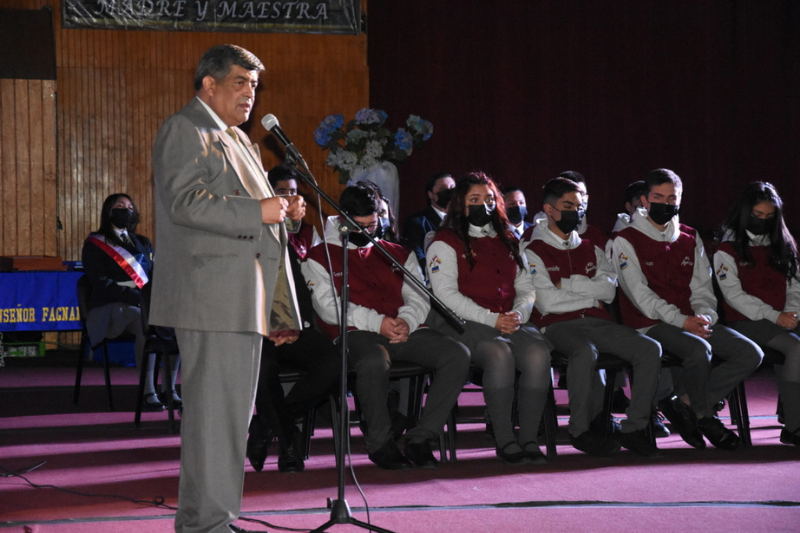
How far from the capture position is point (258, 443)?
3.73m

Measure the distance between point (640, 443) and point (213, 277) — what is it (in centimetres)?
232

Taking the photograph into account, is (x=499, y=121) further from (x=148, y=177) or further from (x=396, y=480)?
(x=396, y=480)

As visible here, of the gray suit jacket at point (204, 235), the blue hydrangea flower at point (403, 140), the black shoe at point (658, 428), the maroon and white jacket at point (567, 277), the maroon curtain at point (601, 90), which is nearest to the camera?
the gray suit jacket at point (204, 235)

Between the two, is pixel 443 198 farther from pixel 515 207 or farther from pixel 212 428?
pixel 212 428

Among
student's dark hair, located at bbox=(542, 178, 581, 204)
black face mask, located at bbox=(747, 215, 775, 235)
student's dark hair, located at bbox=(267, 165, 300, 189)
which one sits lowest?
black face mask, located at bbox=(747, 215, 775, 235)

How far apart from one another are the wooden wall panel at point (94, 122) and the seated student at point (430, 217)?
8.69 ft

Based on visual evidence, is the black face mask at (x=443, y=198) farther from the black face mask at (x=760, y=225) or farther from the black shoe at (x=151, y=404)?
the black shoe at (x=151, y=404)

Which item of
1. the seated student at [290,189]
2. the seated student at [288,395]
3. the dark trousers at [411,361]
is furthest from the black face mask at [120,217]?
the dark trousers at [411,361]

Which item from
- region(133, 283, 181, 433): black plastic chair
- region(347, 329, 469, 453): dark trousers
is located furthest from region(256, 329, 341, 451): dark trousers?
region(133, 283, 181, 433): black plastic chair

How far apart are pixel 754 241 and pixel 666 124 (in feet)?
13.2

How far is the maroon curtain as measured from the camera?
839cm

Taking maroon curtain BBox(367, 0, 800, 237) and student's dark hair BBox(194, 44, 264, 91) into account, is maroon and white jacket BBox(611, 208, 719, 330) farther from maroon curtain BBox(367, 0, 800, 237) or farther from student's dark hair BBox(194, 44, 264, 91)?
maroon curtain BBox(367, 0, 800, 237)

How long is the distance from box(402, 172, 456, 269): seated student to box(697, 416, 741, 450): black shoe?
2030mm

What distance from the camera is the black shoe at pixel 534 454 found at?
3.77m
